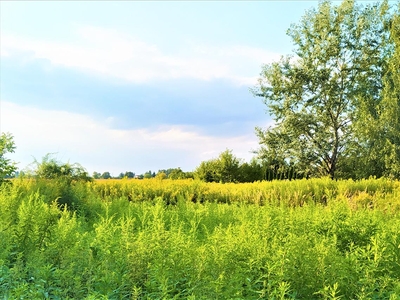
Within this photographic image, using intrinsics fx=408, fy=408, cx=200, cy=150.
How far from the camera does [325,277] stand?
3.13 m

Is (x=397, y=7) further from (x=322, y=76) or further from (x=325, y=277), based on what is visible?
(x=325, y=277)

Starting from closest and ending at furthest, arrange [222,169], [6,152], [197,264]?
[197,264]
[6,152]
[222,169]

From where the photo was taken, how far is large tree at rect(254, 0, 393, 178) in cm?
2047

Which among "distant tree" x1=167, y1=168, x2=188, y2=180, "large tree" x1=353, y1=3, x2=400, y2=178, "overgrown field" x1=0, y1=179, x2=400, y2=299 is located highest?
"large tree" x1=353, y1=3, x2=400, y2=178

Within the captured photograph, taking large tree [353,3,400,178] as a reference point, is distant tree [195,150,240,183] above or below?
below

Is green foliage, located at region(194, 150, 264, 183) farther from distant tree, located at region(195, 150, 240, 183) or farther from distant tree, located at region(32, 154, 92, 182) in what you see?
distant tree, located at region(32, 154, 92, 182)

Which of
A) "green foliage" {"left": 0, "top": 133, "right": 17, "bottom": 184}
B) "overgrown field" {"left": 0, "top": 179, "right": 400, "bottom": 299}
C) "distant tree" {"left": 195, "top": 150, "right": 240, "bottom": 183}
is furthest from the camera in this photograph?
"distant tree" {"left": 195, "top": 150, "right": 240, "bottom": 183}

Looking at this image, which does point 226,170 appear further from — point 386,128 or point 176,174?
point 386,128

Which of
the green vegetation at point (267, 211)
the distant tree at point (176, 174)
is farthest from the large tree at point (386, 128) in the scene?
the distant tree at point (176, 174)

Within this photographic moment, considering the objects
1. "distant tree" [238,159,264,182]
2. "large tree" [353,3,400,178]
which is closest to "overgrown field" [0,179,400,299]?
"large tree" [353,3,400,178]

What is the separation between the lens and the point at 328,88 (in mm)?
20469

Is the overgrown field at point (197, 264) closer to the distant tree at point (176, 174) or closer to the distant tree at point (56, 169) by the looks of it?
the distant tree at point (56, 169)

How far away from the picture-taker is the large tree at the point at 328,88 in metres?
20.5

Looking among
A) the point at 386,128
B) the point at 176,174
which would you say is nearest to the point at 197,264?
the point at 386,128
